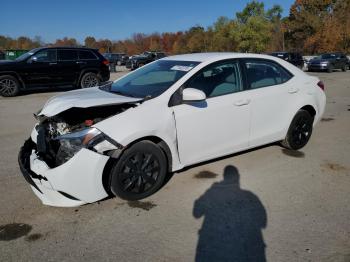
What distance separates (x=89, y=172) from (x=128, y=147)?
48 centimetres

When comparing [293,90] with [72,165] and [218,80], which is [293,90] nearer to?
[218,80]

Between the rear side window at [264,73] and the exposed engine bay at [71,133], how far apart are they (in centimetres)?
182

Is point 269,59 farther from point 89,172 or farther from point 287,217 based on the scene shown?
point 89,172

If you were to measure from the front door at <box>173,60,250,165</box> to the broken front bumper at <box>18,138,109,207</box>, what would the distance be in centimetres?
104

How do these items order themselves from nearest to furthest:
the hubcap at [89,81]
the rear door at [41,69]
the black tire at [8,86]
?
the black tire at [8,86] → the rear door at [41,69] → the hubcap at [89,81]

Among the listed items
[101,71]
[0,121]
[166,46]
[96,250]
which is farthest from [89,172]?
[166,46]

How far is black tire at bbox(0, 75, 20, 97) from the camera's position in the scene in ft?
38.3

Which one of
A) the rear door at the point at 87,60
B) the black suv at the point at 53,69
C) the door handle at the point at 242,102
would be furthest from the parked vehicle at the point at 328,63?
the door handle at the point at 242,102

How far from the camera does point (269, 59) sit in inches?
200

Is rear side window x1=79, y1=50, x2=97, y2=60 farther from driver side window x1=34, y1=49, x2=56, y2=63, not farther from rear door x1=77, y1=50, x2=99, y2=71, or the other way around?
driver side window x1=34, y1=49, x2=56, y2=63

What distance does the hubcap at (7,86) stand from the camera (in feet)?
38.3

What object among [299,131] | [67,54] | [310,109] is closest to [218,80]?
[299,131]

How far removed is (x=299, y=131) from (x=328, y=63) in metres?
21.1

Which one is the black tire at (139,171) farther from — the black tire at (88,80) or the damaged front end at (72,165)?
the black tire at (88,80)
